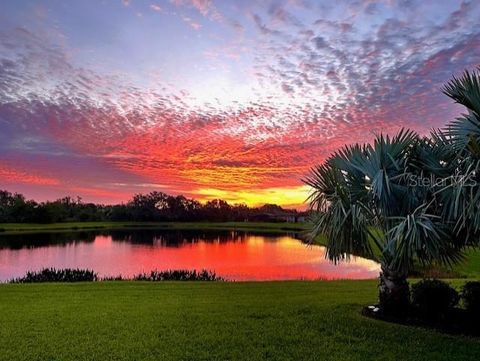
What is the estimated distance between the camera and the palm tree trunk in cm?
870

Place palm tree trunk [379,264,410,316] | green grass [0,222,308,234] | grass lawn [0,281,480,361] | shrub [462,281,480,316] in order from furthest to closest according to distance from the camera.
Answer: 1. green grass [0,222,308,234]
2. palm tree trunk [379,264,410,316]
3. shrub [462,281,480,316]
4. grass lawn [0,281,480,361]

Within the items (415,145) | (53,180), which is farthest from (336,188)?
(53,180)

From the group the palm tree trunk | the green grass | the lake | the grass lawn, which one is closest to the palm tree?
the palm tree trunk

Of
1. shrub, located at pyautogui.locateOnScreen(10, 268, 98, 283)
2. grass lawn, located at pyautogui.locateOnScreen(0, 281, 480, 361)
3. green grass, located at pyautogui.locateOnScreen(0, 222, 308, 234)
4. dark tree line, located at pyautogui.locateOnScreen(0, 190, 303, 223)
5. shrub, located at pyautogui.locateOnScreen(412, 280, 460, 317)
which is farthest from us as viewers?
dark tree line, located at pyautogui.locateOnScreen(0, 190, 303, 223)

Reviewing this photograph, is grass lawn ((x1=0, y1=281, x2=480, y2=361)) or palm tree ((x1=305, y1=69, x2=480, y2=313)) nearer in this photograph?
grass lawn ((x1=0, y1=281, x2=480, y2=361))

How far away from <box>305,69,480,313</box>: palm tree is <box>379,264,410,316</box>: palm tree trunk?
2 cm

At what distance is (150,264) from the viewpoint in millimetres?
27094

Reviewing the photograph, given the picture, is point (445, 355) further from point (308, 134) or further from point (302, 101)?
point (308, 134)

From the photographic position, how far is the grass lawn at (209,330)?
6.54 metres

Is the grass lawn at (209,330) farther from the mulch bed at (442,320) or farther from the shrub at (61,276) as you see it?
the shrub at (61,276)

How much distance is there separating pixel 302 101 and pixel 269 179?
1115cm

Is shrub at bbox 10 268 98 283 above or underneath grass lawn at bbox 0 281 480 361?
underneath

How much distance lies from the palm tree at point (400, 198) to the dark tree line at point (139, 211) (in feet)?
270

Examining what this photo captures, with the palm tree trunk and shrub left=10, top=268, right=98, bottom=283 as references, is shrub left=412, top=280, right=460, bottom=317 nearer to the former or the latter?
the palm tree trunk
